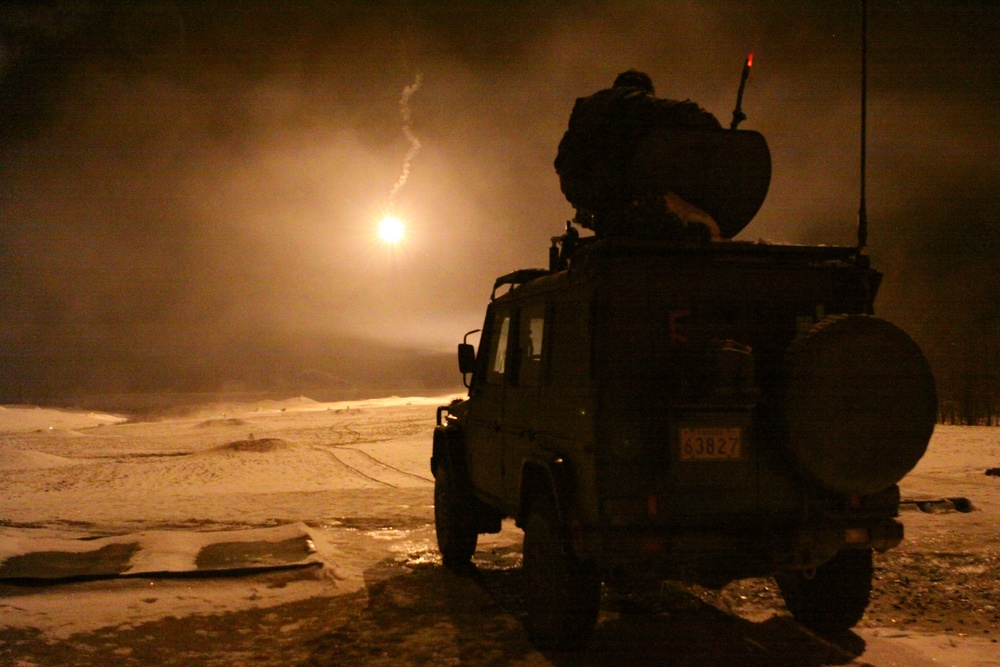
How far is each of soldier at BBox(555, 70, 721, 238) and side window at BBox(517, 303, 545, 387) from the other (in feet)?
2.63

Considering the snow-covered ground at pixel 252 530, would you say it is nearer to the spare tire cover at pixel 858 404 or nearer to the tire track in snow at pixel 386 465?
the tire track in snow at pixel 386 465

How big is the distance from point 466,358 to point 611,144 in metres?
2.33

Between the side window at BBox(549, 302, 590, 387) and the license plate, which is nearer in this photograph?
the license plate

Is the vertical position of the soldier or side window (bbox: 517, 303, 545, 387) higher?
the soldier

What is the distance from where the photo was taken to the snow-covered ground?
6.54 metres

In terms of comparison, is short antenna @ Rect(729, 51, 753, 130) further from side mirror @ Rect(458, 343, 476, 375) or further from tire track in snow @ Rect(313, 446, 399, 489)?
tire track in snow @ Rect(313, 446, 399, 489)

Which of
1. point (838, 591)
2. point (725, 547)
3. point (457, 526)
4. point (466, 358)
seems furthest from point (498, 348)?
point (838, 591)

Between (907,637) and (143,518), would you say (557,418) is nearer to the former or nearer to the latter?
(907,637)

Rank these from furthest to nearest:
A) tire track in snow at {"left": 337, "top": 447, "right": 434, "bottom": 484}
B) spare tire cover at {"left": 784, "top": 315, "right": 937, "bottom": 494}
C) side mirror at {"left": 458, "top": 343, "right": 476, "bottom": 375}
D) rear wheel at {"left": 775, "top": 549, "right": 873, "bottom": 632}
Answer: tire track in snow at {"left": 337, "top": 447, "right": 434, "bottom": 484} < side mirror at {"left": 458, "top": 343, "right": 476, "bottom": 375} < rear wheel at {"left": 775, "top": 549, "right": 873, "bottom": 632} < spare tire cover at {"left": 784, "top": 315, "right": 937, "bottom": 494}

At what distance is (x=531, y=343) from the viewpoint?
6.46 metres

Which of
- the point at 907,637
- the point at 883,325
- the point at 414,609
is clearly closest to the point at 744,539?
the point at 883,325

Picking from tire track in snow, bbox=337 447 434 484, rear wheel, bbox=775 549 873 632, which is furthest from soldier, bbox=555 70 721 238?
tire track in snow, bbox=337 447 434 484

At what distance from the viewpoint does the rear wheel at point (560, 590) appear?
5391mm

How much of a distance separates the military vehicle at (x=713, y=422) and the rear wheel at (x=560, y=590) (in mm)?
13
